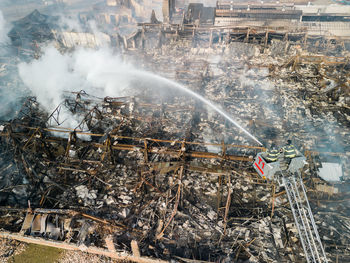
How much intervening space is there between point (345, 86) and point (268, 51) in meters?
8.57

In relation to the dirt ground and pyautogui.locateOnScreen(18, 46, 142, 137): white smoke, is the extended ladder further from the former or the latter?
pyautogui.locateOnScreen(18, 46, 142, 137): white smoke

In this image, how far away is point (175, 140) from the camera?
35.8 feet

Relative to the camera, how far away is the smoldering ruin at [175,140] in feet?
23.0

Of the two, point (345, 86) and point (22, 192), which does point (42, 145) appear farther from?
point (345, 86)

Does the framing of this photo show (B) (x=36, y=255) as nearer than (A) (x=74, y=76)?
Yes

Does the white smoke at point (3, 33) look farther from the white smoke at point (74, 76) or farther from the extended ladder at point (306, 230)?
the extended ladder at point (306, 230)

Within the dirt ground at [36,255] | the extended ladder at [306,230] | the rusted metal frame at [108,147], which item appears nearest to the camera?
the extended ladder at [306,230]

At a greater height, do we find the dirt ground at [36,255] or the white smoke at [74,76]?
the white smoke at [74,76]

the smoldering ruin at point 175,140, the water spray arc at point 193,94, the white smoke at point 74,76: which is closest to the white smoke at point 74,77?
the white smoke at point 74,76

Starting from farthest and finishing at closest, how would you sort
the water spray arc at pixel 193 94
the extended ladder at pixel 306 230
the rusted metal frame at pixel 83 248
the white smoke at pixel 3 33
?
the white smoke at pixel 3 33 < the water spray arc at pixel 193 94 < the rusted metal frame at pixel 83 248 < the extended ladder at pixel 306 230

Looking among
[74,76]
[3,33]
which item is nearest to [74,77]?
[74,76]

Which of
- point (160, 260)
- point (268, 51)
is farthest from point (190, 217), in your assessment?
point (268, 51)

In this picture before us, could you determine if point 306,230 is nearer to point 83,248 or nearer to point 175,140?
point 175,140

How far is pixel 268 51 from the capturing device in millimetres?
19891
